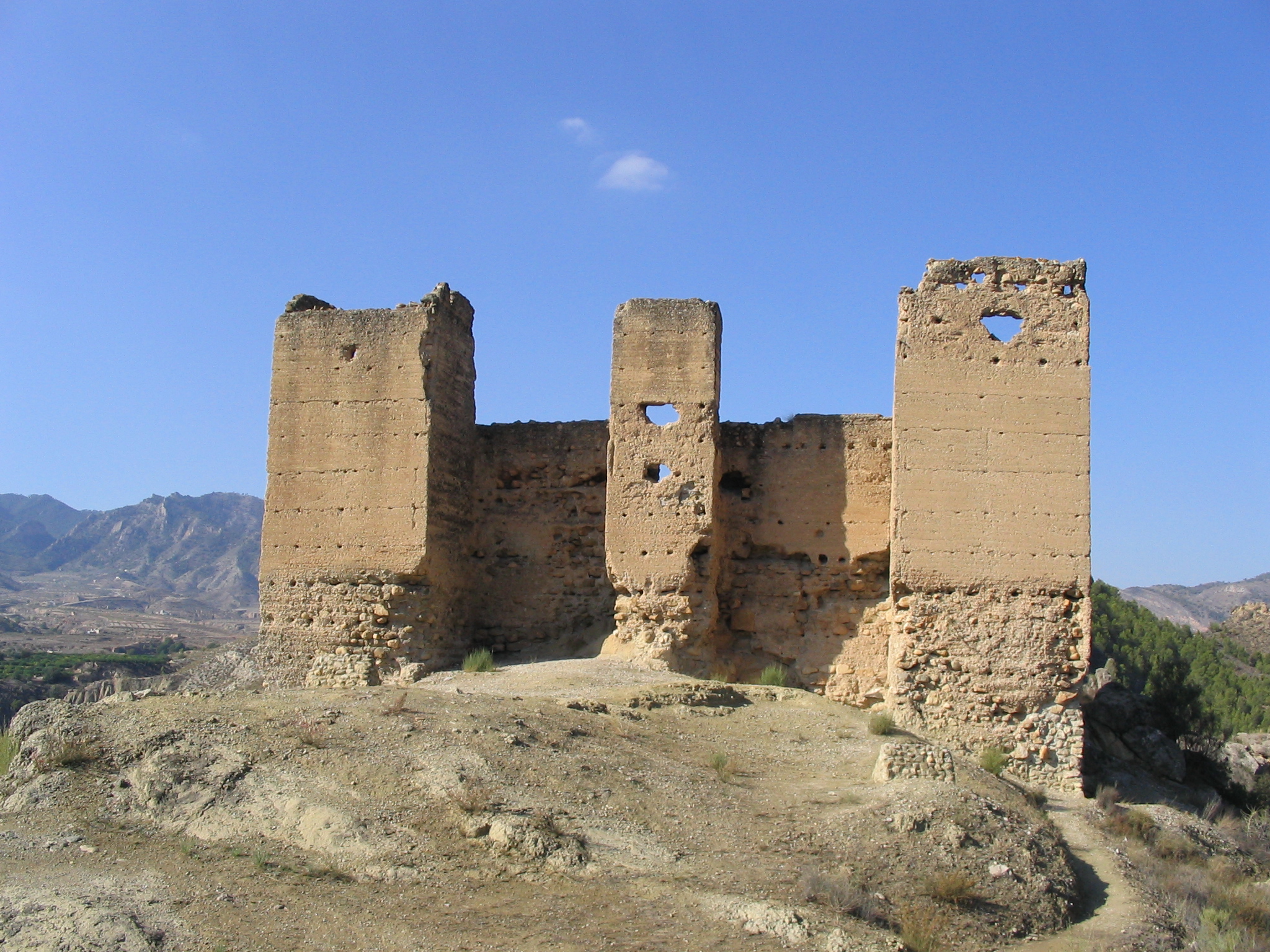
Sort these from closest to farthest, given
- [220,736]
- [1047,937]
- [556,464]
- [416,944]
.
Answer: [416,944] → [1047,937] → [220,736] → [556,464]

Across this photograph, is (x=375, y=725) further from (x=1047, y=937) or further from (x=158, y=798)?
(x=1047, y=937)

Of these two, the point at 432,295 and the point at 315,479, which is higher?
the point at 432,295

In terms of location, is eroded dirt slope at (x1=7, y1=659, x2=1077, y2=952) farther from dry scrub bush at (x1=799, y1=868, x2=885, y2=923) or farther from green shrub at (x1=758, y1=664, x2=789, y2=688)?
green shrub at (x1=758, y1=664, x2=789, y2=688)

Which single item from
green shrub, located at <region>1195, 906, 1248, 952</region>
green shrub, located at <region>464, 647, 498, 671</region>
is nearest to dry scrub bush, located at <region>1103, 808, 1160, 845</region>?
green shrub, located at <region>1195, 906, 1248, 952</region>

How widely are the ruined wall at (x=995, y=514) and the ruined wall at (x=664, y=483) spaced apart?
6.56 ft

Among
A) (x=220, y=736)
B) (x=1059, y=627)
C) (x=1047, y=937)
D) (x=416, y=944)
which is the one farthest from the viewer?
(x=1059, y=627)

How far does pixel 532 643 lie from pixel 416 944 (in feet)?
24.9

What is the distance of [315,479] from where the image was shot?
1245 cm

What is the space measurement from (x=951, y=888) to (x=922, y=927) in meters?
0.48

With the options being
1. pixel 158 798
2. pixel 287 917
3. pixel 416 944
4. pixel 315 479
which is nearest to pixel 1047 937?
pixel 416 944

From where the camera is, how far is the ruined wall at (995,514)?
10.9m

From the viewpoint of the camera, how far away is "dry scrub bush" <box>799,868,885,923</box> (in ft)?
21.0

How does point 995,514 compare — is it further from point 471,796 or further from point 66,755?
point 66,755

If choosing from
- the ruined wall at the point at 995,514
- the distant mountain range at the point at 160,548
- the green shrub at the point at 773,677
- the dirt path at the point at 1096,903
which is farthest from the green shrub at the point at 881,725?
the distant mountain range at the point at 160,548
